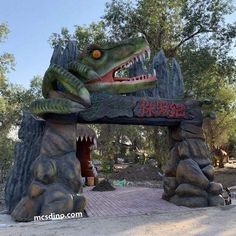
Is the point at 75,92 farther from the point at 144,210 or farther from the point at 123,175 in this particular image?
the point at 123,175

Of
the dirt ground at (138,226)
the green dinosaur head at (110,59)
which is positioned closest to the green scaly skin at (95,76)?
the green dinosaur head at (110,59)

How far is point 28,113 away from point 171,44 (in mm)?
12813

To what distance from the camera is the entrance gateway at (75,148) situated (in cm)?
671

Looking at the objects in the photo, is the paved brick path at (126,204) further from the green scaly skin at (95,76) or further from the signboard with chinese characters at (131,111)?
the green scaly skin at (95,76)

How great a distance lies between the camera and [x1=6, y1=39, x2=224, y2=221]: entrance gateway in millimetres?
6707

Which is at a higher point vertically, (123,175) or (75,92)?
(75,92)

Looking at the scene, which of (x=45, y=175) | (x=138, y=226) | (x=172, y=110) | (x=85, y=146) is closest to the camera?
(x=138, y=226)

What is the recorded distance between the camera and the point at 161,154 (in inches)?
716

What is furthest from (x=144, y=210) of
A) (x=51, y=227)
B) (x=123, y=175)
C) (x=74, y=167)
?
(x=123, y=175)

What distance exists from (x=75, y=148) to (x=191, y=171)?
273 centimetres

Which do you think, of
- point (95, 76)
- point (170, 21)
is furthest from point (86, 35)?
point (95, 76)

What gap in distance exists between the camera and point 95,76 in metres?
7.60

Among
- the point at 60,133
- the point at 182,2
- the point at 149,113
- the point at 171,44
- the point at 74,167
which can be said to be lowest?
the point at 74,167

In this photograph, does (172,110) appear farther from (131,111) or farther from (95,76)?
(95,76)
